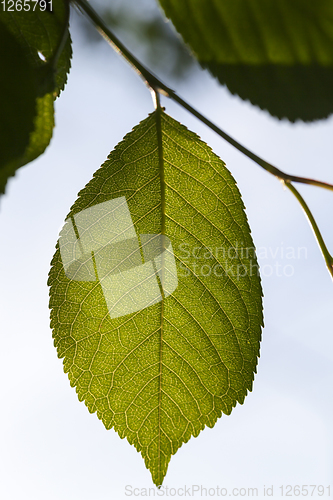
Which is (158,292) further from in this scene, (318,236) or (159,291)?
(318,236)

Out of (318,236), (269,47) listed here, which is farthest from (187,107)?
(318,236)

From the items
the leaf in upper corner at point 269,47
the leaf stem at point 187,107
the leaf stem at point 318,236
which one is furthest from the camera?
the leaf stem at point 318,236

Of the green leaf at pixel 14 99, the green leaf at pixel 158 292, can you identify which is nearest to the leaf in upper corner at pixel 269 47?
the green leaf at pixel 14 99

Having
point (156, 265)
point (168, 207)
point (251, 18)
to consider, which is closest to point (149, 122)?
point (168, 207)

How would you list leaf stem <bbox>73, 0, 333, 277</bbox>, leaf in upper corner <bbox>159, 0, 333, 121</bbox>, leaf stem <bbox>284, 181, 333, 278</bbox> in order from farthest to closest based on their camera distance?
leaf stem <bbox>284, 181, 333, 278</bbox> < leaf stem <bbox>73, 0, 333, 277</bbox> < leaf in upper corner <bbox>159, 0, 333, 121</bbox>

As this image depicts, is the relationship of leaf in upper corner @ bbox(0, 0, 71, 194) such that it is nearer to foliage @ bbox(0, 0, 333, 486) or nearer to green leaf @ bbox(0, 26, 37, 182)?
green leaf @ bbox(0, 26, 37, 182)

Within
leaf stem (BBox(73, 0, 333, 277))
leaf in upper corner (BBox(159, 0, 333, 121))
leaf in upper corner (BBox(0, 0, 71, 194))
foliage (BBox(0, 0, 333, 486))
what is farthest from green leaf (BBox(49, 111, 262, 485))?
leaf in upper corner (BBox(159, 0, 333, 121))

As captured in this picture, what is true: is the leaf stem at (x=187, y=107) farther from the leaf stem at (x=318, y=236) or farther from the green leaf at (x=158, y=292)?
the green leaf at (x=158, y=292)
